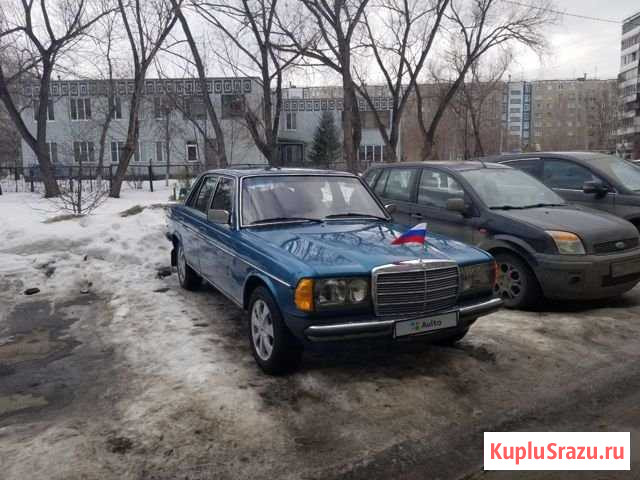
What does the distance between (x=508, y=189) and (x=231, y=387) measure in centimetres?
439

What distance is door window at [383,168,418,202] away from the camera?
286 inches

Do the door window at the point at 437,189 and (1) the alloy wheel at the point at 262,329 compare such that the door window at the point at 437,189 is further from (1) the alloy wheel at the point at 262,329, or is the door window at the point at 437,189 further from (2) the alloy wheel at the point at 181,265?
(1) the alloy wheel at the point at 262,329

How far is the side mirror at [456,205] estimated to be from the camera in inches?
238

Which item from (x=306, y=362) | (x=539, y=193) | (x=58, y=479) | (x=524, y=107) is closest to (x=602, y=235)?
(x=539, y=193)

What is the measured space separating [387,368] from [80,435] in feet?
7.29

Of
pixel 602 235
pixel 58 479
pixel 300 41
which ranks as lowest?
pixel 58 479

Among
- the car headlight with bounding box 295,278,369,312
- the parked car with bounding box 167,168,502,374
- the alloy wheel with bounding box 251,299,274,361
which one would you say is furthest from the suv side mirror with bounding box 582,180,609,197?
the alloy wheel with bounding box 251,299,274,361

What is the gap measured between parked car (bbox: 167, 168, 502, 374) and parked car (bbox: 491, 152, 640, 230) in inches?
164

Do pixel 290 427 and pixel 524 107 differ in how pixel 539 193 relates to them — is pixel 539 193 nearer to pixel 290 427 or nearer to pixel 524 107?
pixel 290 427

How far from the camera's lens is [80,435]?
3.16 m

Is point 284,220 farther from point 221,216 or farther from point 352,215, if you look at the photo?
point 352,215

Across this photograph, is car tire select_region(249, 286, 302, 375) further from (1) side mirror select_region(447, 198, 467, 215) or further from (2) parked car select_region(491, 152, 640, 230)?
(2) parked car select_region(491, 152, 640, 230)

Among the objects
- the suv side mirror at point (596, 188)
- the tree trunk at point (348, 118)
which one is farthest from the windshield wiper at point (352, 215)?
the tree trunk at point (348, 118)

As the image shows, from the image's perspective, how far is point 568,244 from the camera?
18.0ft
